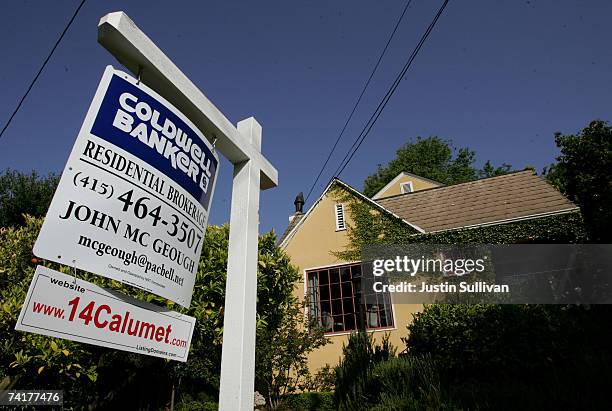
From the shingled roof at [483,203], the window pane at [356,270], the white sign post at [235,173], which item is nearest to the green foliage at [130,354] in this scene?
the white sign post at [235,173]

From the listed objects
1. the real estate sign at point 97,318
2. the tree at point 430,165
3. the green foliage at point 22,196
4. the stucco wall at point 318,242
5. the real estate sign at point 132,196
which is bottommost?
the real estate sign at point 97,318

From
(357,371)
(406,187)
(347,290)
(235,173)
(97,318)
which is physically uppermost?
(406,187)

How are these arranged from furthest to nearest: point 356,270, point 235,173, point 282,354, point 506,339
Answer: point 356,270, point 282,354, point 506,339, point 235,173

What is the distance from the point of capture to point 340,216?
48.8ft

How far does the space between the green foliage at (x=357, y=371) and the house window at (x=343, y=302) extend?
5.58 meters

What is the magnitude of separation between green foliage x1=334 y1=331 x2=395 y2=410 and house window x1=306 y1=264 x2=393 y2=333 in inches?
220

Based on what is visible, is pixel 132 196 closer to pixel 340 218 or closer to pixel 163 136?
pixel 163 136

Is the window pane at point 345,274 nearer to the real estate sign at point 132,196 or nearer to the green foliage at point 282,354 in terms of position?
the green foliage at point 282,354

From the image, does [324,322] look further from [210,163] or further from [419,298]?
[210,163]

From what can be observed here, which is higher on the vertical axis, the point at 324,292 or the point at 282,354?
the point at 324,292

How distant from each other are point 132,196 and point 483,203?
48.4 ft

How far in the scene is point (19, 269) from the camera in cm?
975

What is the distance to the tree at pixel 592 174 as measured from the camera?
37.8 feet

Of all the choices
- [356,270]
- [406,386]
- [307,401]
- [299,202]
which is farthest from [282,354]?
[299,202]
